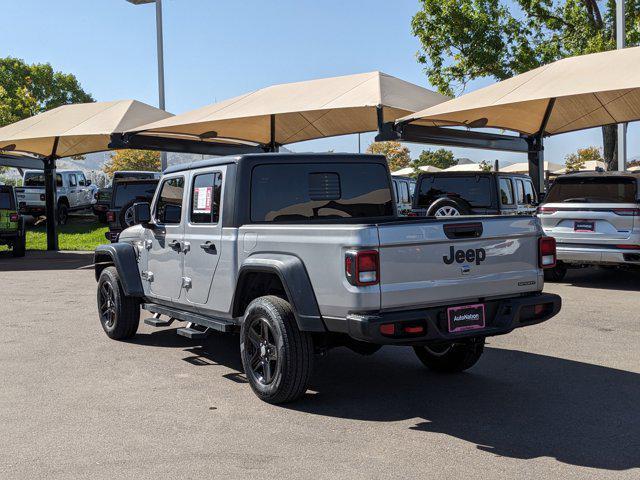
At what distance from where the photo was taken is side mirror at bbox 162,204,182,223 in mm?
7043

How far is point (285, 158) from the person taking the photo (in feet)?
20.7

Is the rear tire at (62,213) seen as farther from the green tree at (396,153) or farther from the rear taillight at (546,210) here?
the green tree at (396,153)

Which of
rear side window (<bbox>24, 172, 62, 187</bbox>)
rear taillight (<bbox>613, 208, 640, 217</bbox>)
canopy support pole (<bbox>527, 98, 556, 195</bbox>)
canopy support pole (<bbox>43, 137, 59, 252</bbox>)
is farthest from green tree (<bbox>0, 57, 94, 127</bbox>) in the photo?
rear taillight (<bbox>613, 208, 640, 217</bbox>)

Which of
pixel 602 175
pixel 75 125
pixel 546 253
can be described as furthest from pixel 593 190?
pixel 75 125

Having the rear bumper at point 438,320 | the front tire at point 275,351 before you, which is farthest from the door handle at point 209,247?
the rear bumper at point 438,320

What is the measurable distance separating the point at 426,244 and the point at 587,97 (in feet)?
41.7

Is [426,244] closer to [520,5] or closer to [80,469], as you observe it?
[80,469]

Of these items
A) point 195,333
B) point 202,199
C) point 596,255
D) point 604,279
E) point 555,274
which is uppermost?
point 202,199

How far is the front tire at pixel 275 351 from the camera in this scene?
17.6ft

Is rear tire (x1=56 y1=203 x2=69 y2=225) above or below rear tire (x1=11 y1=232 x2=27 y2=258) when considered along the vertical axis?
above

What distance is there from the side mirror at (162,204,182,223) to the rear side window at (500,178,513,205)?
26.4ft

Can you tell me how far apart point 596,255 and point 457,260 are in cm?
729

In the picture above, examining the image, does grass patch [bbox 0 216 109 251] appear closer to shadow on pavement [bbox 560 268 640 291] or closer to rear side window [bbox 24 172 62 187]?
rear side window [bbox 24 172 62 187]

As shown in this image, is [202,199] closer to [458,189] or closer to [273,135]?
[458,189]
